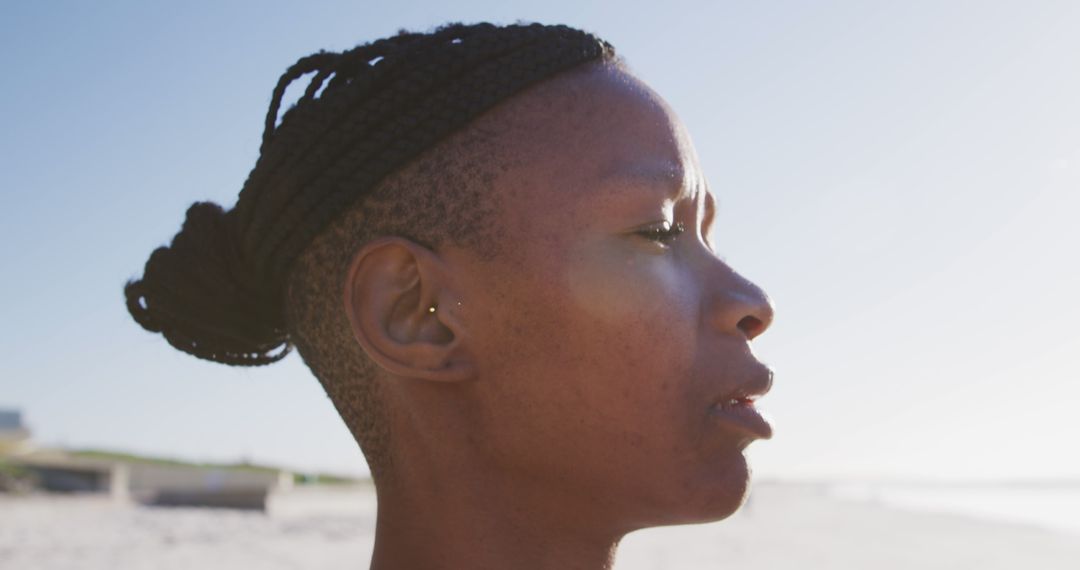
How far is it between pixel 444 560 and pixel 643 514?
1.40 feet

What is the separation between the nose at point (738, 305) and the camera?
1950 millimetres

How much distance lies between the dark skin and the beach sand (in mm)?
9032

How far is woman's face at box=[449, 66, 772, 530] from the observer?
1.89 metres

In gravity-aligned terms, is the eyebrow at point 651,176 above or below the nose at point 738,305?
above

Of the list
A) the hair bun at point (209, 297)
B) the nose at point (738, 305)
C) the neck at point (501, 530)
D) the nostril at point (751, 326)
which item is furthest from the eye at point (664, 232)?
the hair bun at point (209, 297)

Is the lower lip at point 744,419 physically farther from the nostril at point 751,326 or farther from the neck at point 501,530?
the neck at point 501,530

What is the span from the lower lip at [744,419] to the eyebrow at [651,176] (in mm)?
443

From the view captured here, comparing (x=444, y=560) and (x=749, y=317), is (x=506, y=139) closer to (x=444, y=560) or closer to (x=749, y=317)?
(x=749, y=317)

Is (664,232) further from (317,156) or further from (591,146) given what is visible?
(317,156)

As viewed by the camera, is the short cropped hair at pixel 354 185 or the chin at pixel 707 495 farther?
the short cropped hair at pixel 354 185

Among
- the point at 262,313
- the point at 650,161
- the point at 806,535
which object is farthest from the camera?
the point at 806,535

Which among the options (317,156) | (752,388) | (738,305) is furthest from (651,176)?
(317,156)

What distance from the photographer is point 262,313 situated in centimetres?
247

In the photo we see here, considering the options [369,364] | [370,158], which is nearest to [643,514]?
[369,364]
